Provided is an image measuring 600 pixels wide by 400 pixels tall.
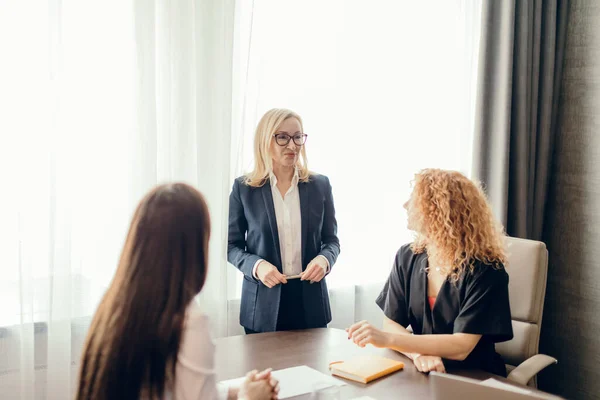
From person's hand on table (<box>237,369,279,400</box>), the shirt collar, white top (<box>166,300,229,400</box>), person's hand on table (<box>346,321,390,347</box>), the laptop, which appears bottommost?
person's hand on table (<box>346,321,390,347</box>)

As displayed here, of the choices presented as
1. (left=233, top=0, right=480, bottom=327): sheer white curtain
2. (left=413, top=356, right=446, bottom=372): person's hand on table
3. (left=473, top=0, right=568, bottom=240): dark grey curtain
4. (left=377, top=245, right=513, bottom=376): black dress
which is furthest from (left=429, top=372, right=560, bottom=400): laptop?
(left=473, top=0, right=568, bottom=240): dark grey curtain

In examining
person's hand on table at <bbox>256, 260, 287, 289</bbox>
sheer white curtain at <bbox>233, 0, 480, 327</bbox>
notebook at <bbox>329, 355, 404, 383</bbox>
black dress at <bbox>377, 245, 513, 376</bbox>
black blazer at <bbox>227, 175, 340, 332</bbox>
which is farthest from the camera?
sheer white curtain at <bbox>233, 0, 480, 327</bbox>

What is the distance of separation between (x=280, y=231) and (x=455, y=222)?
75 cm

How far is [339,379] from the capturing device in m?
1.73

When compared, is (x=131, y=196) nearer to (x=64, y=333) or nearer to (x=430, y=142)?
(x=64, y=333)

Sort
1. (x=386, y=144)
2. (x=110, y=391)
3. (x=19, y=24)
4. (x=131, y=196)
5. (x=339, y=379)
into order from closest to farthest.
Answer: (x=110, y=391) → (x=339, y=379) → (x=19, y=24) → (x=131, y=196) → (x=386, y=144)

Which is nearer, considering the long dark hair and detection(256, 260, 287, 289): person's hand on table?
the long dark hair

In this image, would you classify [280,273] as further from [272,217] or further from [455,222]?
[455,222]

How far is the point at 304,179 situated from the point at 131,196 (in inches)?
27.5

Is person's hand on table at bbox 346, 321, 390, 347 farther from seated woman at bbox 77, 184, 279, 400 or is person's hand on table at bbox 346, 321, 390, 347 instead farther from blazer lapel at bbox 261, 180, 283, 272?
seated woman at bbox 77, 184, 279, 400

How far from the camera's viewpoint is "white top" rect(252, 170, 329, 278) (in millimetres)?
2484

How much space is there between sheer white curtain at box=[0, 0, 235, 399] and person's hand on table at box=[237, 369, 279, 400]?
121 cm

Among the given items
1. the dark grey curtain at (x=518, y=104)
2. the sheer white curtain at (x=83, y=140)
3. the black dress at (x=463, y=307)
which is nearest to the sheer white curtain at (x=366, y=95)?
the dark grey curtain at (x=518, y=104)

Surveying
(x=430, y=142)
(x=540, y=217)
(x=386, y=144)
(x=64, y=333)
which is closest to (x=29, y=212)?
(x=64, y=333)
